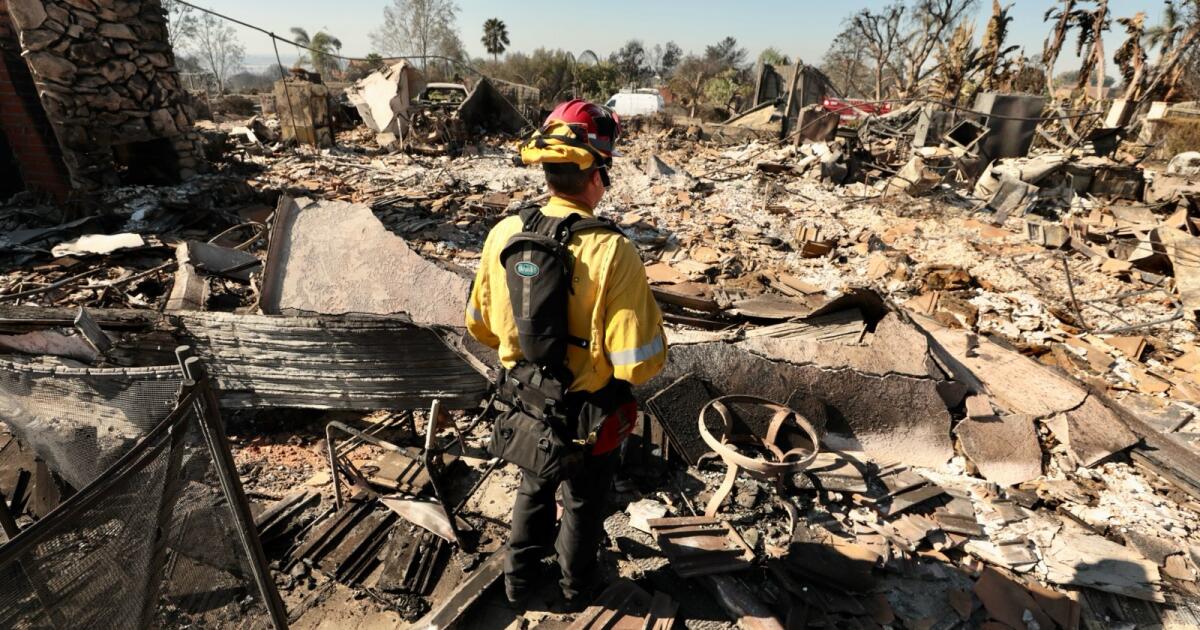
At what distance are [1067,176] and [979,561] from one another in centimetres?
1006

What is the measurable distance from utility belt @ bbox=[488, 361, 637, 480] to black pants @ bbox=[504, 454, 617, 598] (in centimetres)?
11

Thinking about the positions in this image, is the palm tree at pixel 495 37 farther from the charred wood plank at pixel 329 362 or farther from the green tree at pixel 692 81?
the charred wood plank at pixel 329 362

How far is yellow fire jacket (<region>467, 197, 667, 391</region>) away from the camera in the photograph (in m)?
1.98

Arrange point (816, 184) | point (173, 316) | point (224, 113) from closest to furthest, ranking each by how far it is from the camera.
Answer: point (173, 316) → point (816, 184) → point (224, 113)

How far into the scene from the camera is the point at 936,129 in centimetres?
1152

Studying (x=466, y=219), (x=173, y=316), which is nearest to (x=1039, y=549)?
(x=173, y=316)

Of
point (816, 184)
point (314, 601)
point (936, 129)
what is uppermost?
point (936, 129)

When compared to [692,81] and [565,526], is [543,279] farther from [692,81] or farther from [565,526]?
[692,81]

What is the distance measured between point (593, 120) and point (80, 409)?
2.77m

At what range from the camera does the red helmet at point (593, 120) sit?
2.10m

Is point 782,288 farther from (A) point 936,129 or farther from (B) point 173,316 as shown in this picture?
(A) point 936,129

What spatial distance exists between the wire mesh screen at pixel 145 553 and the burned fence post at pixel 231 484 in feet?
0.08

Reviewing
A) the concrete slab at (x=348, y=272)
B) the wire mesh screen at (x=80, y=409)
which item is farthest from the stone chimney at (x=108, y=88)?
the wire mesh screen at (x=80, y=409)

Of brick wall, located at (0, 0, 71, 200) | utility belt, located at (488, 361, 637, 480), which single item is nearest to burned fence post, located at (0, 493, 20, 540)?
utility belt, located at (488, 361, 637, 480)
